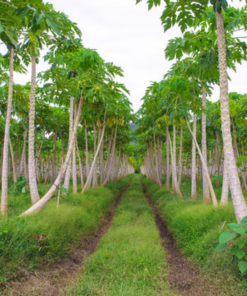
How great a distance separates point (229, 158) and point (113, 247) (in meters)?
4.11

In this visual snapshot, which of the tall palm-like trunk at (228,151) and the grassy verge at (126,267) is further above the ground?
the tall palm-like trunk at (228,151)

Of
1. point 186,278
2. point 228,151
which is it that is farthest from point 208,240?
point 228,151

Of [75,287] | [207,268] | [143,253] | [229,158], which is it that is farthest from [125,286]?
[229,158]

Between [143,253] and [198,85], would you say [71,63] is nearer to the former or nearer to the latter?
[198,85]

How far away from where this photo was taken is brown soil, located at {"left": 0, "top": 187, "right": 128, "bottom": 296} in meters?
3.92

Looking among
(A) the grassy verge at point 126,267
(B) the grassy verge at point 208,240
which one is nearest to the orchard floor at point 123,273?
(A) the grassy verge at point 126,267

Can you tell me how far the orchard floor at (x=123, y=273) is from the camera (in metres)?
4.19

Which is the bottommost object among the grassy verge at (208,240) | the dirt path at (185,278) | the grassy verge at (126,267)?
the dirt path at (185,278)

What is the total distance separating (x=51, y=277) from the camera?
468 cm

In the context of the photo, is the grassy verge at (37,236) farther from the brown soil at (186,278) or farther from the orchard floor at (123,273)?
the brown soil at (186,278)

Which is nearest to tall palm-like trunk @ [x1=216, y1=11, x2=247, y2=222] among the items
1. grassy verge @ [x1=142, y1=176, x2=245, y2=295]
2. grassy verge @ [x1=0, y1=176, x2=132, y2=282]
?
grassy verge @ [x1=142, y1=176, x2=245, y2=295]

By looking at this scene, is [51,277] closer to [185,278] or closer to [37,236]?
[37,236]

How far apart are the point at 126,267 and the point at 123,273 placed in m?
0.26

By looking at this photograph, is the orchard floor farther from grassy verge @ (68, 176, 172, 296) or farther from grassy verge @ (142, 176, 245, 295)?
grassy verge @ (142, 176, 245, 295)
